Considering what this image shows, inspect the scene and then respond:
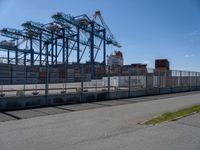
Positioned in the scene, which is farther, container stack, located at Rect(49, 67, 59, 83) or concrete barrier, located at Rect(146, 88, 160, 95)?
concrete barrier, located at Rect(146, 88, 160, 95)

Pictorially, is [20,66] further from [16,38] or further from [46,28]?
[16,38]

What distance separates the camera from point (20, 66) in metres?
12.0

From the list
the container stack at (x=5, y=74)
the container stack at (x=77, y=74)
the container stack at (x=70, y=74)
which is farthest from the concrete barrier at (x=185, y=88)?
the container stack at (x=5, y=74)

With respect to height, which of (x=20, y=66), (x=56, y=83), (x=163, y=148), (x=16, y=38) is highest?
(x=16, y=38)

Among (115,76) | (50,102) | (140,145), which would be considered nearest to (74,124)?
(140,145)

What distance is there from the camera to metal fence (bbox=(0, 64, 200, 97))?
11434 mm

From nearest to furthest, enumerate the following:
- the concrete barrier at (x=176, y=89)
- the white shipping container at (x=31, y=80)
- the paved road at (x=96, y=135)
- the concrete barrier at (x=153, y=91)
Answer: the paved road at (x=96, y=135) → the white shipping container at (x=31, y=80) → the concrete barrier at (x=153, y=91) → the concrete barrier at (x=176, y=89)

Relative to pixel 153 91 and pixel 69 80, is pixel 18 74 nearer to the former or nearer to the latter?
pixel 69 80

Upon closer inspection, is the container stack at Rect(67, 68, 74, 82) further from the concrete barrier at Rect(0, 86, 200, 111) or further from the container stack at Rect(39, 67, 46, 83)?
the container stack at Rect(39, 67, 46, 83)

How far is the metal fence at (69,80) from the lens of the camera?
11.4 metres

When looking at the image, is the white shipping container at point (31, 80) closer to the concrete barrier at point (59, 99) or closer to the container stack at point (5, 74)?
the concrete barrier at point (59, 99)

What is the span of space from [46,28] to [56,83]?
48.4 m

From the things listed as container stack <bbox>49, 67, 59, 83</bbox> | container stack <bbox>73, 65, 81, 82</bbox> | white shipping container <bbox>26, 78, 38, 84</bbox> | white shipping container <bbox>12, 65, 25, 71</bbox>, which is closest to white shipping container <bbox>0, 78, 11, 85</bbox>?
white shipping container <bbox>12, 65, 25, 71</bbox>

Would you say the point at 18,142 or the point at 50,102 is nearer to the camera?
the point at 18,142
